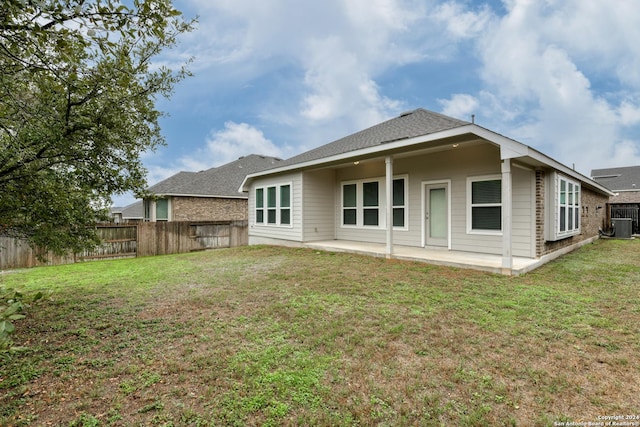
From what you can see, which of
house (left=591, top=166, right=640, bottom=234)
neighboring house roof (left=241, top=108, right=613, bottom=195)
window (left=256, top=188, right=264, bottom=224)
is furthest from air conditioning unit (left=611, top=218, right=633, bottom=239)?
window (left=256, top=188, right=264, bottom=224)

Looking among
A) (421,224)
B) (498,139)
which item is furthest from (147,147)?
(421,224)

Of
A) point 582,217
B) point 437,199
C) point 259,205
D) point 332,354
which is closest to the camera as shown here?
point 332,354

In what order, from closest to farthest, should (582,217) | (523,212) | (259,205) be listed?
(523,212), (582,217), (259,205)

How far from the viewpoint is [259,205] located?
1275 centimetres

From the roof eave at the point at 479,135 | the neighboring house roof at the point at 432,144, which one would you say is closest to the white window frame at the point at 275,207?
the neighboring house roof at the point at 432,144

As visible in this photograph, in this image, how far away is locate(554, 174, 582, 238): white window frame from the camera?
7.58m

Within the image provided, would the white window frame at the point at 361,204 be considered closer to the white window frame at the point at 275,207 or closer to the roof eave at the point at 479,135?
the roof eave at the point at 479,135

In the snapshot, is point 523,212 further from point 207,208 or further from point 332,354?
point 207,208

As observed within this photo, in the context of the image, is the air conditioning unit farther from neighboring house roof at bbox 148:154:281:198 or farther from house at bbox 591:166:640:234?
neighboring house roof at bbox 148:154:281:198

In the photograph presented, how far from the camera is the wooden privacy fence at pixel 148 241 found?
8820 millimetres

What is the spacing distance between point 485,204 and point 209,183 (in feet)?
52.3

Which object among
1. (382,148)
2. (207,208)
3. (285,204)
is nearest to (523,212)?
(382,148)

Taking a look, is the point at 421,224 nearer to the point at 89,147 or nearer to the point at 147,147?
the point at 147,147

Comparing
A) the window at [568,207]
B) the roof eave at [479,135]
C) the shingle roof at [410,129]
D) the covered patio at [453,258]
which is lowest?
the covered patio at [453,258]
